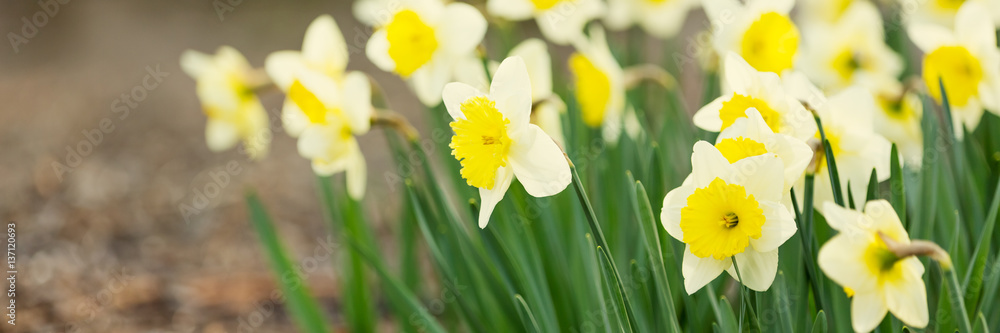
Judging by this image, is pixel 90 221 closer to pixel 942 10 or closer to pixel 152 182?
pixel 152 182

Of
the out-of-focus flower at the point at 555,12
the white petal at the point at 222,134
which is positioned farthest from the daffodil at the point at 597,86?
the white petal at the point at 222,134

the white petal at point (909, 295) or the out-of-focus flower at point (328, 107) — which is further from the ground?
the out-of-focus flower at point (328, 107)

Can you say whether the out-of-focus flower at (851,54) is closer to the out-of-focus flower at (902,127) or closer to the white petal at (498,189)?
the out-of-focus flower at (902,127)

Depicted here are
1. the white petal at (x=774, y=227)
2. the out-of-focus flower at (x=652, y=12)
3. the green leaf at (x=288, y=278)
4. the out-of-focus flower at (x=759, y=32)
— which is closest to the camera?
the white petal at (x=774, y=227)

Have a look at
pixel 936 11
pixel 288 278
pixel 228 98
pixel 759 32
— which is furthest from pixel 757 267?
pixel 228 98

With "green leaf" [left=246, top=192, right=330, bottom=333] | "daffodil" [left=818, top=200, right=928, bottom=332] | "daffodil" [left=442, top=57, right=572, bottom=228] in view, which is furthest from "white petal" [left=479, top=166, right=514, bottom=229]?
"green leaf" [left=246, top=192, right=330, bottom=333]

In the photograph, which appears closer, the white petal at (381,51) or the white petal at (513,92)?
the white petal at (513,92)

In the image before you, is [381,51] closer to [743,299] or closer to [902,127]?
[743,299]

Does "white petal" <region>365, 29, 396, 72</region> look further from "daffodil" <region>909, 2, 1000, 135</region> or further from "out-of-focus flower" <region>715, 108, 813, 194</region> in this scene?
"daffodil" <region>909, 2, 1000, 135</region>
